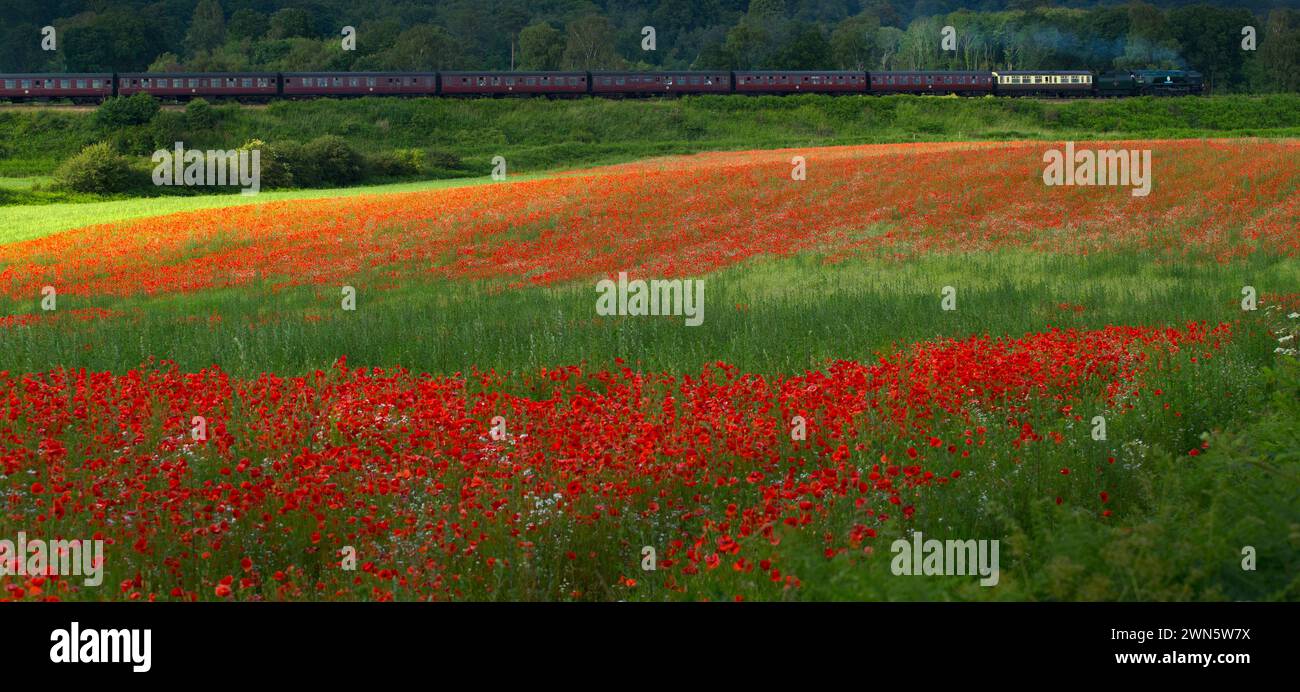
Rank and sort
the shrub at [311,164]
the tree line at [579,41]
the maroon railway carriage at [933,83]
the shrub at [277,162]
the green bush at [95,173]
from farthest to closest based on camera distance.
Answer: the tree line at [579,41] → the maroon railway carriage at [933,83] → the shrub at [311,164] → the shrub at [277,162] → the green bush at [95,173]

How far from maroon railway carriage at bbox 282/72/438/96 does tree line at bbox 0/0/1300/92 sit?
6.02 metres

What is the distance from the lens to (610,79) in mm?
80375

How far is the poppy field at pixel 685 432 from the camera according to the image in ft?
21.6

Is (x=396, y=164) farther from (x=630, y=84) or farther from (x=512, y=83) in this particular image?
(x=630, y=84)

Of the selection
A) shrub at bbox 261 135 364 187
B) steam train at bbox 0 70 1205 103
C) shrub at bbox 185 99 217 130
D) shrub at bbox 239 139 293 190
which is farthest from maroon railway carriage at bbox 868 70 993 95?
shrub at bbox 185 99 217 130

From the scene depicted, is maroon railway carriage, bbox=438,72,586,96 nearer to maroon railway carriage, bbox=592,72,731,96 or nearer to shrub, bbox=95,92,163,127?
maroon railway carriage, bbox=592,72,731,96

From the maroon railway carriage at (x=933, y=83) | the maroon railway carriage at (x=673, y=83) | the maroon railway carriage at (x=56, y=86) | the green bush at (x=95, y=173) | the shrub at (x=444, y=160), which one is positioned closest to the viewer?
the green bush at (x=95, y=173)

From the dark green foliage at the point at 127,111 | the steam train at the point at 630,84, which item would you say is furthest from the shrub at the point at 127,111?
the steam train at the point at 630,84

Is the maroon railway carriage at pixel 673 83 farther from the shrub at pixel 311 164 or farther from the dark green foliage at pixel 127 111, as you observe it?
the dark green foliage at pixel 127 111

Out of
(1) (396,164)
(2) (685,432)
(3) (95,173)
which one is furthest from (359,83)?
(2) (685,432)

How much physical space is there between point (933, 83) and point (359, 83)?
3649 cm

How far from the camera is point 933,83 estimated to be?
81812 mm

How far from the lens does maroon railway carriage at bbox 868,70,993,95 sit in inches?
3216

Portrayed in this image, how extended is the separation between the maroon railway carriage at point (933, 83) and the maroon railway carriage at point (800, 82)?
135 cm
